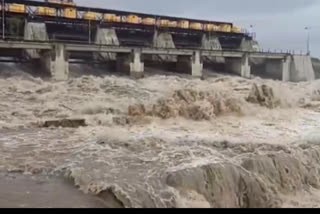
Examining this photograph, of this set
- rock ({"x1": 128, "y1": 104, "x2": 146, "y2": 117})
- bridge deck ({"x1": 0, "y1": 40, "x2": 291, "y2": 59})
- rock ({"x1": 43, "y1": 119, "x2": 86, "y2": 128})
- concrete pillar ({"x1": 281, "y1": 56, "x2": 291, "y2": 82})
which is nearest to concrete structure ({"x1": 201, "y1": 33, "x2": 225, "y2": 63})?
bridge deck ({"x1": 0, "y1": 40, "x2": 291, "y2": 59})

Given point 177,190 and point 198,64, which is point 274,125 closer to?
point 177,190

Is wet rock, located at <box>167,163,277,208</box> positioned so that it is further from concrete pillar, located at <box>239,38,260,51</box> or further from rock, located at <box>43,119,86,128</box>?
concrete pillar, located at <box>239,38,260,51</box>

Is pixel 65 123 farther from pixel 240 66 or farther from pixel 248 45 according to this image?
pixel 248 45

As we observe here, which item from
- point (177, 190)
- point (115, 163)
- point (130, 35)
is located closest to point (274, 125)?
point (115, 163)

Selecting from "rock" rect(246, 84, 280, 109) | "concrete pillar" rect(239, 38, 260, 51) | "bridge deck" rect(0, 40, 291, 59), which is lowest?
"rock" rect(246, 84, 280, 109)

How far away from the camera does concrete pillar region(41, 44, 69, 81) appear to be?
25.8 metres

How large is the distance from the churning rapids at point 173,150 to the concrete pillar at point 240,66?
19994 mm

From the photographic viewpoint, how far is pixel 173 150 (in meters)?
9.34

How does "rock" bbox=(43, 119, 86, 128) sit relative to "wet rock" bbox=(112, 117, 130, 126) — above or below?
below

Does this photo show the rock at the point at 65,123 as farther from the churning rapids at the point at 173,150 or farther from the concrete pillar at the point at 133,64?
the concrete pillar at the point at 133,64

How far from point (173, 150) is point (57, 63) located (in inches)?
714

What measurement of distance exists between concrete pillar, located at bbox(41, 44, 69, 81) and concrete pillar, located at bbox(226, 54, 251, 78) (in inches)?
688

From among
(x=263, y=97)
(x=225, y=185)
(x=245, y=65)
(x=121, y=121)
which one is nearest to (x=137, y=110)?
(x=121, y=121)

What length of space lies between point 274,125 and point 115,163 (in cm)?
765
